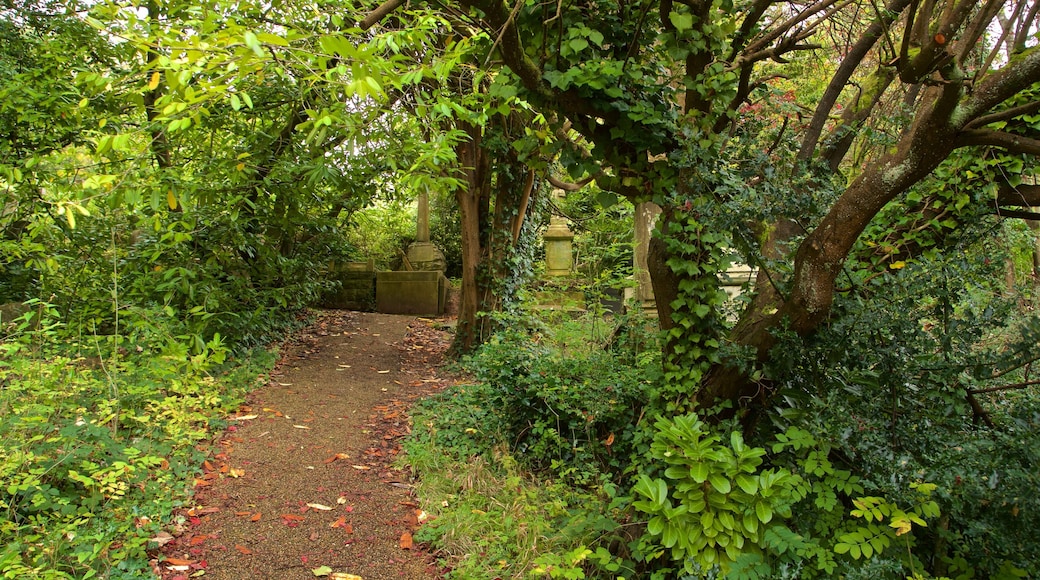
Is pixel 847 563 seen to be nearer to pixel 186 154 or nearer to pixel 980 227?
pixel 980 227

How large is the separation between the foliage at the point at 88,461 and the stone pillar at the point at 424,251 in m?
8.21

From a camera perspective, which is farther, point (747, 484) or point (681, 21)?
point (681, 21)

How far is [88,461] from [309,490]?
4.53ft

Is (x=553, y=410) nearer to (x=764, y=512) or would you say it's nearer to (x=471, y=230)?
(x=764, y=512)

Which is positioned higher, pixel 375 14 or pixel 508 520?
pixel 375 14

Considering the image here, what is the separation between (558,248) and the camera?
11.6 meters

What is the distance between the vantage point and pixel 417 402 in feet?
22.1

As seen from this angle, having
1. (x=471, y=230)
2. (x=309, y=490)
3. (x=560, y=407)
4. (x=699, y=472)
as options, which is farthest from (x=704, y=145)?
(x=471, y=230)

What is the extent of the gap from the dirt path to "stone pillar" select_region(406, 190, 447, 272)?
18.8ft

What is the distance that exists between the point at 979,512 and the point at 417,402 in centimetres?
506

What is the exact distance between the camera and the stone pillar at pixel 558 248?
11414mm

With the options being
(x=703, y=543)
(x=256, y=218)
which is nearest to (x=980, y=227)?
(x=703, y=543)

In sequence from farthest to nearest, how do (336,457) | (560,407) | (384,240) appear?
(384,240)
(336,457)
(560,407)

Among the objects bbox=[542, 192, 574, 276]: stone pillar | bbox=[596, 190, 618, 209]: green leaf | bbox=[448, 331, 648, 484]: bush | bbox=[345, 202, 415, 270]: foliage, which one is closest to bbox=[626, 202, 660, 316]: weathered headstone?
bbox=[448, 331, 648, 484]: bush
